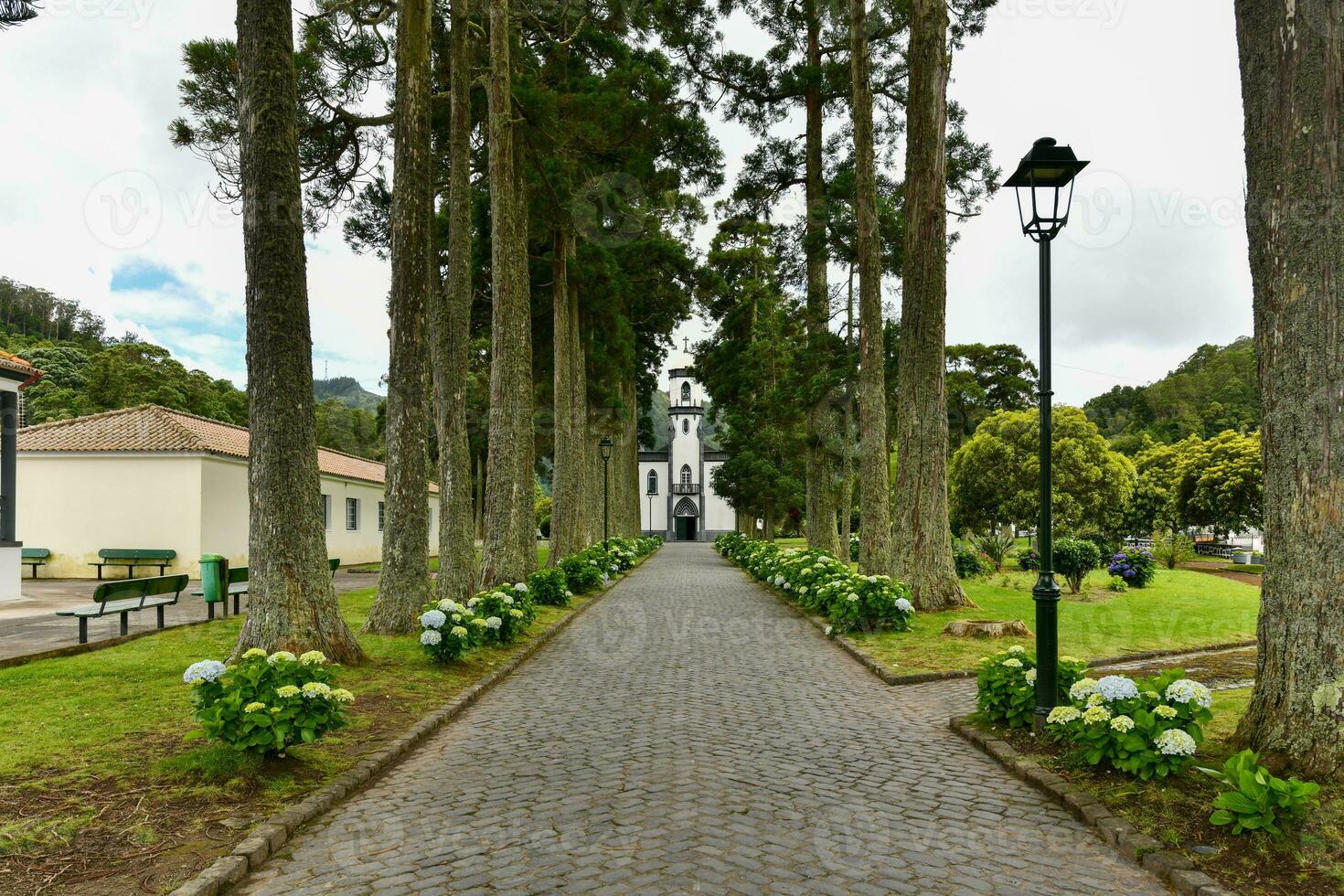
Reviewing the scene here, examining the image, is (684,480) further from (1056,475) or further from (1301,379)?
(1301,379)

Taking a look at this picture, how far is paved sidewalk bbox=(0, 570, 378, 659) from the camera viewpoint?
9.84 meters

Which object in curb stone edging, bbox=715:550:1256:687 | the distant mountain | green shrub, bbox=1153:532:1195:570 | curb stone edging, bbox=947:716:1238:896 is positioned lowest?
green shrub, bbox=1153:532:1195:570

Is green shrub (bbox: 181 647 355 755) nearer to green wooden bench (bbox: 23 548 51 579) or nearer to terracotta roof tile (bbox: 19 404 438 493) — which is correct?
terracotta roof tile (bbox: 19 404 438 493)

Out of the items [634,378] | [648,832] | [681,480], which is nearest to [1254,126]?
[648,832]

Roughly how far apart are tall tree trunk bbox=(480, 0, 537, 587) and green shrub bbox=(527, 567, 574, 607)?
0.91 ft

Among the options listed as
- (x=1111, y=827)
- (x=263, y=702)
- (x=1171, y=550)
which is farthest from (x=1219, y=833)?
(x=1171, y=550)

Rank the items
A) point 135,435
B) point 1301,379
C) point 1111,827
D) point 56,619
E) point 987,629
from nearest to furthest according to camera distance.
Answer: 1. point 1111,827
2. point 1301,379
3. point 987,629
4. point 56,619
5. point 135,435

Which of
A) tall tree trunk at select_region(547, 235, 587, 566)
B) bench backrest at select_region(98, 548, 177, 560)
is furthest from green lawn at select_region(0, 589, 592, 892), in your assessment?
bench backrest at select_region(98, 548, 177, 560)

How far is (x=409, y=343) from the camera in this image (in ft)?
31.7

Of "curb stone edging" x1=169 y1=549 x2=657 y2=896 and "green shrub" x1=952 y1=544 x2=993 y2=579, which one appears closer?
"curb stone edging" x1=169 y1=549 x2=657 y2=896

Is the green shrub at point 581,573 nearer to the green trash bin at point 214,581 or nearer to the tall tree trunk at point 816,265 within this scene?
the tall tree trunk at point 816,265

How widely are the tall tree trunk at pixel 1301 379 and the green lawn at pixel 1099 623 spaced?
4.32m

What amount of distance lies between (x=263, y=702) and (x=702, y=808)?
2582 millimetres

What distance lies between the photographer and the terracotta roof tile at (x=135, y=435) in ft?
66.2
